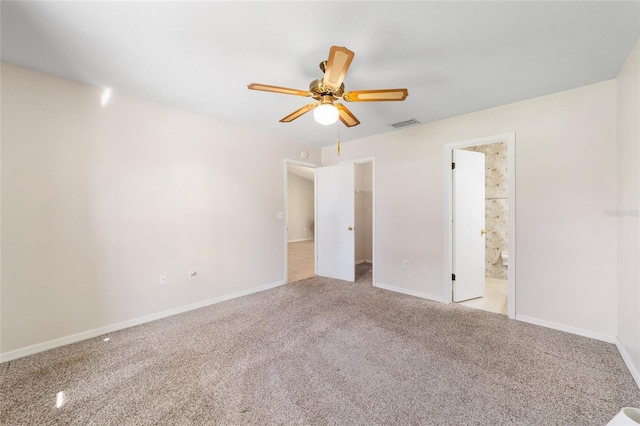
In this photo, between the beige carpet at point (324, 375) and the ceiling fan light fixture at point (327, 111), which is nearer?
the beige carpet at point (324, 375)

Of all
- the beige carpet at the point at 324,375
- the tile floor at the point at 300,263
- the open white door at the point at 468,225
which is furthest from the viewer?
the tile floor at the point at 300,263

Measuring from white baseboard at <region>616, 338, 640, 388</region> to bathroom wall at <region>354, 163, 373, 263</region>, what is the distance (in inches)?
154

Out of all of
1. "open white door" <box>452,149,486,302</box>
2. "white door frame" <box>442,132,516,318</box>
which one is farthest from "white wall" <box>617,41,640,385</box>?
"open white door" <box>452,149,486,302</box>

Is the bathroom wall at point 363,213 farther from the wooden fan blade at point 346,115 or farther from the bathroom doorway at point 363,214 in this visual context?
the wooden fan blade at point 346,115

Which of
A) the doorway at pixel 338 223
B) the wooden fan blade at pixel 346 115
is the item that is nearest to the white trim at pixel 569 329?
the doorway at pixel 338 223

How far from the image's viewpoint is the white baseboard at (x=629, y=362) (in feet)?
5.66

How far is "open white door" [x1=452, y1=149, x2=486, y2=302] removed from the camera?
10.9 feet

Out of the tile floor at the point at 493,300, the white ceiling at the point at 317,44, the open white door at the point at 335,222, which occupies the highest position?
the white ceiling at the point at 317,44

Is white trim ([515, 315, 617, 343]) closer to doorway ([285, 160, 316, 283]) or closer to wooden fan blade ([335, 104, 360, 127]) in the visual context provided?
wooden fan blade ([335, 104, 360, 127])

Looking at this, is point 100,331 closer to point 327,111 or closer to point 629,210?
point 327,111

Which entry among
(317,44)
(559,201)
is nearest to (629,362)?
(559,201)

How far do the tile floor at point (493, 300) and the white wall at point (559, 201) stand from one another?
0.37 meters

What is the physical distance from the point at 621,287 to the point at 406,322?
1.86 m

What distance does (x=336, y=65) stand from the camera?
1.51 meters
